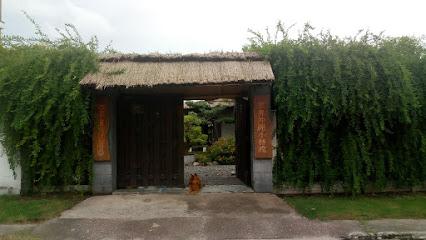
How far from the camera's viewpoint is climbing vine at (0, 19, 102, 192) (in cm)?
579

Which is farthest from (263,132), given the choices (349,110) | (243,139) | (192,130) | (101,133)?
(192,130)

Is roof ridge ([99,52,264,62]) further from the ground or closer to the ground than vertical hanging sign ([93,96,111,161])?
further from the ground

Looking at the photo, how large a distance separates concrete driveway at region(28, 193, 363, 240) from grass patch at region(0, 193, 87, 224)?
315 millimetres

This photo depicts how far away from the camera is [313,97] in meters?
5.96

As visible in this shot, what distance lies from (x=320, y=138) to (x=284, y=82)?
1.47 metres

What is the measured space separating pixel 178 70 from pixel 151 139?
1.94m

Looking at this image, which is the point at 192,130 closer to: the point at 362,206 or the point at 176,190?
the point at 176,190

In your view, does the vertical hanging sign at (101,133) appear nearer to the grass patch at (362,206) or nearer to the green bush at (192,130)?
the grass patch at (362,206)

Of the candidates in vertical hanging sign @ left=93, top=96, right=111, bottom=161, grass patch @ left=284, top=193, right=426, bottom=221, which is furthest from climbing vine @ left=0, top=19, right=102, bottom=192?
grass patch @ left=284, top=193, right=426, bottom=221

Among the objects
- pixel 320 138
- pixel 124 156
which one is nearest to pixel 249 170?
pixel 320 138

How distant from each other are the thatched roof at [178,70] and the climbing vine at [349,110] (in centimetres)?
52

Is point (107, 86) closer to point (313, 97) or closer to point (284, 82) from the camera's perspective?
point (284, 82)

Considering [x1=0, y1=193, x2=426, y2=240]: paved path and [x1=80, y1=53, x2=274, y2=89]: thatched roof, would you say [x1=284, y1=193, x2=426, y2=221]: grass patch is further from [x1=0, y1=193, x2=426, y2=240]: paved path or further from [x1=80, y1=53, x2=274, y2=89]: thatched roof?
[x1=80, y1=53, x2=274, y2=89]: thatched roof

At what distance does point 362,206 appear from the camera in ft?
18.0
